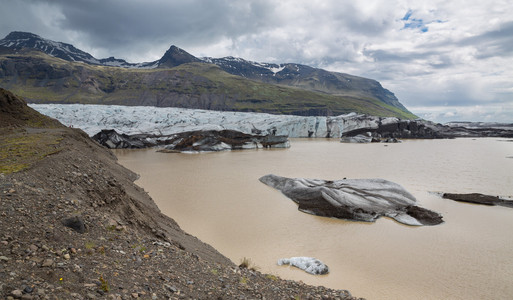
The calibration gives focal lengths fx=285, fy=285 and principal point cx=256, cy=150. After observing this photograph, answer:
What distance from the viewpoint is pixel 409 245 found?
34.9ft

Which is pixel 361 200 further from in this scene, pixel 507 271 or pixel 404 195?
pixel 507 271

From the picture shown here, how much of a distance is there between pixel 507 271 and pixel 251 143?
37.8 metres

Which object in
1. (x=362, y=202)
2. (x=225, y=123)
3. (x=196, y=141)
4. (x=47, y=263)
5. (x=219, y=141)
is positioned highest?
(x=225, y=123)

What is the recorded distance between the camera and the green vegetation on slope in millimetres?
125688

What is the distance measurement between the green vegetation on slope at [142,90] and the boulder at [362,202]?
117439 millimetres

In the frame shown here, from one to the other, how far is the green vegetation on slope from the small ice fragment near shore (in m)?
125

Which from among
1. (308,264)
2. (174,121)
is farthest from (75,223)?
(174,121)

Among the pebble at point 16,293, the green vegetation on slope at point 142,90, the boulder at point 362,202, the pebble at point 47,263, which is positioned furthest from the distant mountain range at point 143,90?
the pebble at point 16,293

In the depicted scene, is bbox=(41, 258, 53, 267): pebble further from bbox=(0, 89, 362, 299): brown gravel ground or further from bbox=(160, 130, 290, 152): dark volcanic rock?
bbox=(160, 130, 290, 152): dark volcanic rock

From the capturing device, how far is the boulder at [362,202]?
13.1 m

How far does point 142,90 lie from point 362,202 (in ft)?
459

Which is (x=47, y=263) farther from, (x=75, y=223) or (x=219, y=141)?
(x=219, y=141)

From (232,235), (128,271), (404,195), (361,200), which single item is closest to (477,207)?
(404,195)

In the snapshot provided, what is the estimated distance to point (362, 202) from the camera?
14070 millimetres
